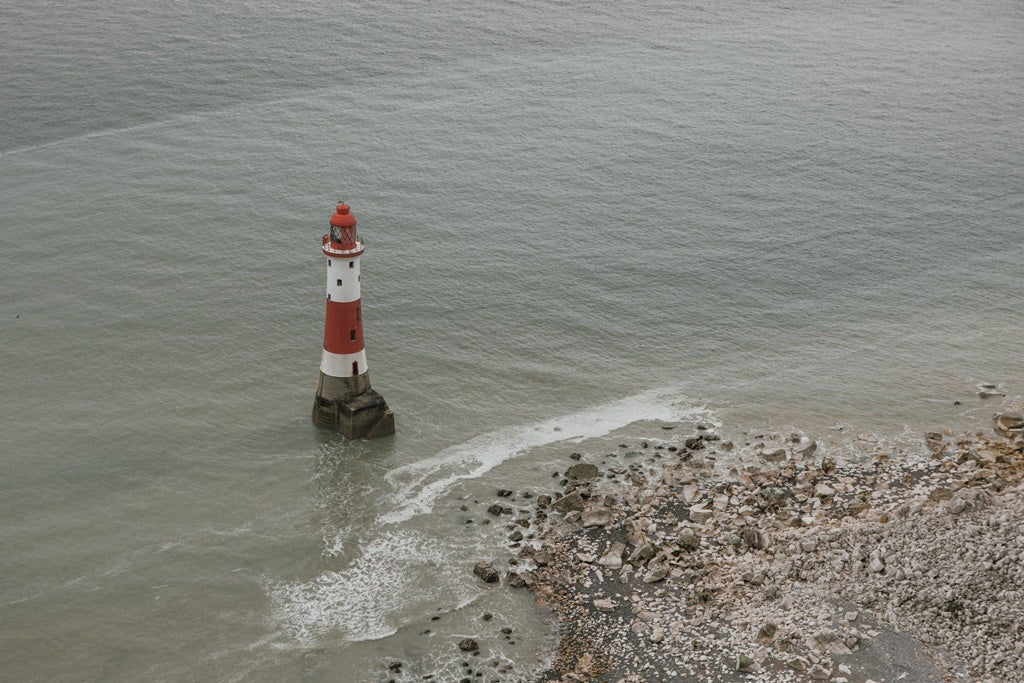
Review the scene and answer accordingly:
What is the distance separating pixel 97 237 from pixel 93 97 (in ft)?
79.3

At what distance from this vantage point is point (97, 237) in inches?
1960

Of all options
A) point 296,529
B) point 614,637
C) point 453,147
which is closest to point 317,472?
point 296,529

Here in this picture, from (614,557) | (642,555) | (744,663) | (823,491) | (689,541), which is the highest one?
(823,491)

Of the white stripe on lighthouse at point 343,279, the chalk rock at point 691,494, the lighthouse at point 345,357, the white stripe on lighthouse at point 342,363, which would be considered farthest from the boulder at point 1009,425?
the white stripe on lighthouse at point 343,279

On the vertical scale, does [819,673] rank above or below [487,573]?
above

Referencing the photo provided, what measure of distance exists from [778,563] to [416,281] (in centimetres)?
2611

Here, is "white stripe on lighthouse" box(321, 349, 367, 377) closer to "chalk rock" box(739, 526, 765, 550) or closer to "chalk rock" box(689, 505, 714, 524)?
"chalk rock" box(689, 505, 714, 524)

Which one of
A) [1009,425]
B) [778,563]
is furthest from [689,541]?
[1009,425]

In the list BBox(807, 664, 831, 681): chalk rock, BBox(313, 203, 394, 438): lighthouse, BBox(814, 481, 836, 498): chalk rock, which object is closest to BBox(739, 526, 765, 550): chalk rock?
BBox(814, 481, 836, 498): chalk rock

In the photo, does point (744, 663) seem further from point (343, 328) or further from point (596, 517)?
point (343, 328)

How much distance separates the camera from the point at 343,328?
33.2m

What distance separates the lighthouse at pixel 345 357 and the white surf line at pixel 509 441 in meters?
2.50

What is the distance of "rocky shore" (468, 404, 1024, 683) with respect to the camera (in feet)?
76.6

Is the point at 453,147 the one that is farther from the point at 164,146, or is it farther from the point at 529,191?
the point at 164,146
